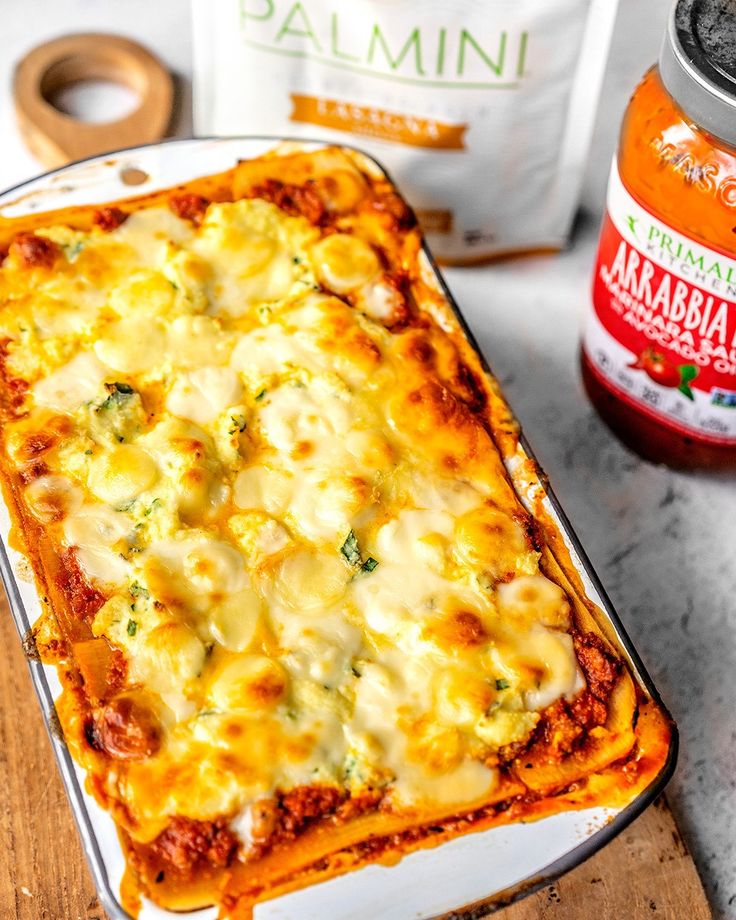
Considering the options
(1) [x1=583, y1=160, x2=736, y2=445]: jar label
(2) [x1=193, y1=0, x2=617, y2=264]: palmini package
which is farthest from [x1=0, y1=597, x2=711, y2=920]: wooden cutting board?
(2) [x1=193, y1=0, x2=617, y2=264]: palmini package

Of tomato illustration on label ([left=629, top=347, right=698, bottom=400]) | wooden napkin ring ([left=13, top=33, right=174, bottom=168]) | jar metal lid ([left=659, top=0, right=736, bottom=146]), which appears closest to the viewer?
jar metal lid ([left=659, top=0, right=736, bottom=146])

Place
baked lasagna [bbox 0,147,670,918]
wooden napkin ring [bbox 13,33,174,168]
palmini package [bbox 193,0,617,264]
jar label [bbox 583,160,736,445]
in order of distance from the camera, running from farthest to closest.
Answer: wooden napkin ring [bbox 13,33,174,168] → palmini package [bbox 193,0,617,264] → jar label [bbox 583,160,736,445] → baked lasagna [bbox 0,147,670,918]

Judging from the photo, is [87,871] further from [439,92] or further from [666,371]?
[439,92]

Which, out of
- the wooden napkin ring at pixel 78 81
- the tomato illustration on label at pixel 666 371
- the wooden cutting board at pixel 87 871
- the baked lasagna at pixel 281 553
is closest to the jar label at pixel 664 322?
the tomato illustration on label at pixel 666 371

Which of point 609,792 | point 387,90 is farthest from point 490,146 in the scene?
point 609,792

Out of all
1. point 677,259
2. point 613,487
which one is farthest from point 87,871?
point 677,259

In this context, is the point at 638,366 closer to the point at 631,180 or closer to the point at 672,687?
the point at 631,180

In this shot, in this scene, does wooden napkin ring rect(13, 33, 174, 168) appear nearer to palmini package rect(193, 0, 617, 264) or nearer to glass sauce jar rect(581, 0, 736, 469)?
palmini package rect(193, 0, 617, 264)
